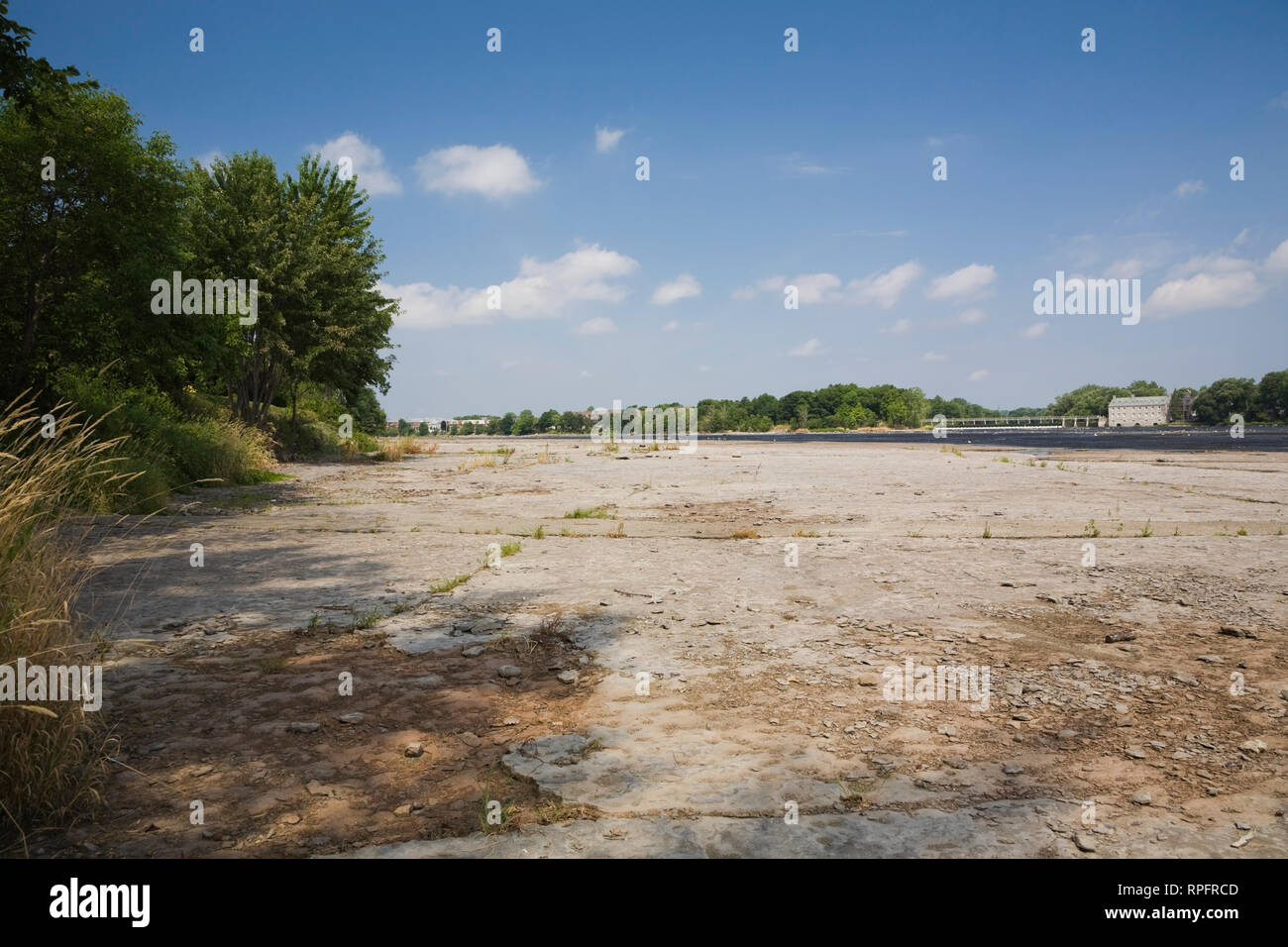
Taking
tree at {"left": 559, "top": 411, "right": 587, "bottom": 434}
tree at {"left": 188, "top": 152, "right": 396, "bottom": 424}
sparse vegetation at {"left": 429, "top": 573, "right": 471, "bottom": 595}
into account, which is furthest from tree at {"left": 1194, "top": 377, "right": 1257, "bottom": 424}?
sparse vegetation at {"left": 429, "top": 573, "right": 471, "bottom": 595}

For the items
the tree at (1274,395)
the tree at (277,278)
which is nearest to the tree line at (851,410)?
the tree at (1274,395)

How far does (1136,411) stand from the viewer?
7338 inches

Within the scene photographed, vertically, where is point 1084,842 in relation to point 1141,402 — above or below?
below

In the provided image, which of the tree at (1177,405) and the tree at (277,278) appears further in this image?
the tree at (1177,405)

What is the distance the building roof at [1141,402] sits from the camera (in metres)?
184

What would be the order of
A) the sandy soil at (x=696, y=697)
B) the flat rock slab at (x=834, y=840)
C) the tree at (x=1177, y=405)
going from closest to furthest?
the flat rock slab at (x=834, y=840)
the sandy soil at (x=696, y=697)
the tree at (x=1177, y=405)

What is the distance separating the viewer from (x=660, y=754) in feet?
9.97

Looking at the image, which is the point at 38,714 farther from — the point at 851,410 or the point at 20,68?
the point at 851,410

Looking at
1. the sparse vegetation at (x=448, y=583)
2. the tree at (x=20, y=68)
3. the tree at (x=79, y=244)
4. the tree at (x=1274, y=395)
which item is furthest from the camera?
the tree at (x=1274, y=395)

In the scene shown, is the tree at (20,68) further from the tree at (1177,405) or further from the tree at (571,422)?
the tree at (1177,405)

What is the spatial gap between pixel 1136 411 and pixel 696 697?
739 ft

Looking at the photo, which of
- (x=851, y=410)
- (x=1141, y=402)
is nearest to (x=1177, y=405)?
(x=1141, y=402)
